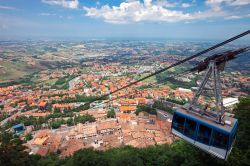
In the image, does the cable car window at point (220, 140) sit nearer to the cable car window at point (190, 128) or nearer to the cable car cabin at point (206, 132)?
the cable car cabin at point (206, 132)

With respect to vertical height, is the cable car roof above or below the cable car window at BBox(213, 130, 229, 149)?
above

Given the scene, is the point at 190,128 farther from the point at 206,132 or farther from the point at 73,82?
the point at 73,82

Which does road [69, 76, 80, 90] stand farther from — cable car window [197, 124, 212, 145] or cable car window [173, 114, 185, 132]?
cable car window [197, 124, 212, 145]

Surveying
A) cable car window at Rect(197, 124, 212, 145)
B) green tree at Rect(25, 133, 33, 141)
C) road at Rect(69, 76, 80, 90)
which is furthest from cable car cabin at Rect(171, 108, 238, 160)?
road at Rect(69, 76, 80, 90)

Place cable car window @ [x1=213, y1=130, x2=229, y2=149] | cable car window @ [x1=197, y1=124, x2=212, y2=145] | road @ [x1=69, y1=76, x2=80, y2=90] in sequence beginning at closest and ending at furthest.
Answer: cable car window @ [x1=213, y1=130, x2=229, y2=149], cable car window @ [x1=197, y1=124, x2=212, y2=145], road @ [x1=69, y1=76, x2=80, y2=90]

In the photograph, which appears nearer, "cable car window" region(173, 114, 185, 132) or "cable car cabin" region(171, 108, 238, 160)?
"cable car cabin" region(171, 108, 238, 160)

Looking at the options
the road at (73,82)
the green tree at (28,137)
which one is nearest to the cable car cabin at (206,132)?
the green tree at (28,137)

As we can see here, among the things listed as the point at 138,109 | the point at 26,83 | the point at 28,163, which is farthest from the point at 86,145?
the point at 26,83

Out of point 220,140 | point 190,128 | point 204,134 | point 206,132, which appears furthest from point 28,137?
point 220,140
